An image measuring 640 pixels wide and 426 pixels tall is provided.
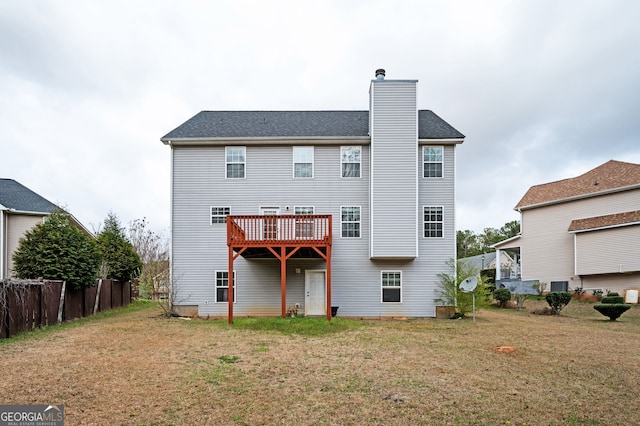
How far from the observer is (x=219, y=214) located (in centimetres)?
1766

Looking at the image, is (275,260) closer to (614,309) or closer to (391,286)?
(391,286)

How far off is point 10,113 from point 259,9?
47.7 feet

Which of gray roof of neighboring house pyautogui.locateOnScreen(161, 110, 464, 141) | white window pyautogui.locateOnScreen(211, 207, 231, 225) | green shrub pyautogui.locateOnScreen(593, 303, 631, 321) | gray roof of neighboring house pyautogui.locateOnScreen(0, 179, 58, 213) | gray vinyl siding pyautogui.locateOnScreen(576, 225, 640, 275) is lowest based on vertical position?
green shrub pyautogui.locateOnScreen(593, 303, 631, 321)

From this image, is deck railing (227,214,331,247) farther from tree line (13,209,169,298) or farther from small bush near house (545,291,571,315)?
small bush near house (545,291,571,315)

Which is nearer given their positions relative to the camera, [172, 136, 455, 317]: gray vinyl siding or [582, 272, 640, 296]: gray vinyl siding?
[172, 136, 455, 317]: gray vinyl siding

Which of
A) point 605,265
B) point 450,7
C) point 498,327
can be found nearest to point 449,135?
point 450,7

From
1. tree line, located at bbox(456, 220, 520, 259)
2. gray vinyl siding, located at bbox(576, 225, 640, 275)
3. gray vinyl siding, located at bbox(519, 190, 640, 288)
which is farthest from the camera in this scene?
tree line, located at bbox(456, 220, 520, 259)

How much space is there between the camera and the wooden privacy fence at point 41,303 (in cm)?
1172

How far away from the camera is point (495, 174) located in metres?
31.0

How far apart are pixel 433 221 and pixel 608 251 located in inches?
489

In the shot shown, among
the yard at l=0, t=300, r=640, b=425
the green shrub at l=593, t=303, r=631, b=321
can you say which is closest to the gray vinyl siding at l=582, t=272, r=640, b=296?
the green shrub at l=593, t=303, r=631, b=321

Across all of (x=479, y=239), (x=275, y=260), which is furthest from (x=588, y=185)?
(x=479, y=239)

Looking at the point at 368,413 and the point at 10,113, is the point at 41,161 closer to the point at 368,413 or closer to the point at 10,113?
the point at 10,113

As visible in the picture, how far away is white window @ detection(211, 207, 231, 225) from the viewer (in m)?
17.6
